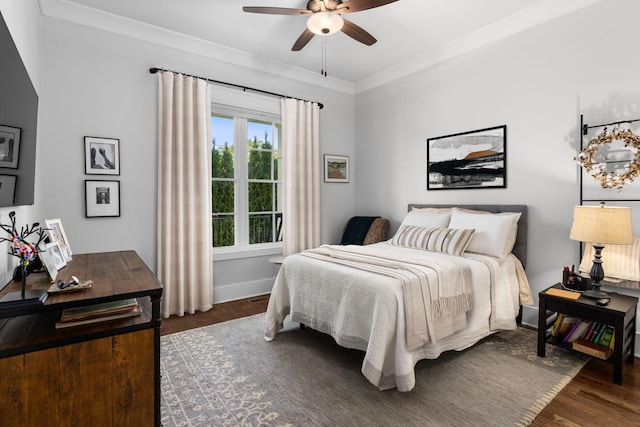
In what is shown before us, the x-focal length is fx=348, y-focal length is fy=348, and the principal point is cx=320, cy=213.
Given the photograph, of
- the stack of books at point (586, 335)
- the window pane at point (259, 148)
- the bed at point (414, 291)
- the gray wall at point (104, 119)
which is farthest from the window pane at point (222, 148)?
the stack of books at point (586, 335)

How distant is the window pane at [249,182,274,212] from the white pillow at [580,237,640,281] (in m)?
3.30

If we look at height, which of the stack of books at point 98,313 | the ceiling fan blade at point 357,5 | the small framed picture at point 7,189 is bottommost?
the stack of books at point 98,313

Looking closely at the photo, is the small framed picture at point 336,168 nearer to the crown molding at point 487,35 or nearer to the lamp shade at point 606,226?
the crown molding at point 487,35

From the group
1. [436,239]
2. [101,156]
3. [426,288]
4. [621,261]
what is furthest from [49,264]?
[621,261]

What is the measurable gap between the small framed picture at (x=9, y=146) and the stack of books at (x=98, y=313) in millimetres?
652

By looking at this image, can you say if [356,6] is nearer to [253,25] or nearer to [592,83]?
[253,25]

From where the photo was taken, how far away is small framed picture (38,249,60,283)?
161 cm

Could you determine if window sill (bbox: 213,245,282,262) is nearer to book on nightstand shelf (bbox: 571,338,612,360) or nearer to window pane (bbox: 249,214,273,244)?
window pane (bbox: 249,214,273,244)

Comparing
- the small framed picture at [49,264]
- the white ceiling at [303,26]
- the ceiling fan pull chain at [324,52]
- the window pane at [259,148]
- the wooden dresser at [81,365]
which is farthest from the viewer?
the window pane at [259,148]

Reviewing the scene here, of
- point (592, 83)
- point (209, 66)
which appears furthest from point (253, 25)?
point (592, 83)

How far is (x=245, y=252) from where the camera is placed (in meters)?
4.16

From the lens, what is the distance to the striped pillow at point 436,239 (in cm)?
308

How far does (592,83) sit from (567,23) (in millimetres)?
584

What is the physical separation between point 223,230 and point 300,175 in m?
1.16
